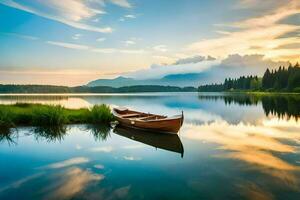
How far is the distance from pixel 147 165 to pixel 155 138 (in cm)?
617

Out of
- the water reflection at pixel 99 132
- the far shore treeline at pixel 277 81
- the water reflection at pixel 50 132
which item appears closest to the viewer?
the water reflection at pixel 50 132

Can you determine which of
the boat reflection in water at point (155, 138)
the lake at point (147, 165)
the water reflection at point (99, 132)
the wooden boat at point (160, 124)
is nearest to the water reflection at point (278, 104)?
the lake at point (147, 165)

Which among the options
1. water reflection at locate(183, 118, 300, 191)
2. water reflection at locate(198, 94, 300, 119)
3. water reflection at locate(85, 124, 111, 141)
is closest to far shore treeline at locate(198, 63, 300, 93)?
water reflection at locate(198, 94, 300, 119)

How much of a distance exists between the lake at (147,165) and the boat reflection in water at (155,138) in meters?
0.06

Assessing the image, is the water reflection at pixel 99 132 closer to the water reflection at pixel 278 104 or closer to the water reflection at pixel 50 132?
the water reflection at pixel 50 132

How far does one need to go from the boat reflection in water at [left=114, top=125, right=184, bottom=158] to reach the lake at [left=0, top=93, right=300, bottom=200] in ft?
0.18

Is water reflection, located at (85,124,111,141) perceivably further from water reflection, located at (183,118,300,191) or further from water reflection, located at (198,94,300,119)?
water reflection, located at (198,94,300,119)

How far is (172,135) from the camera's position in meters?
18.2

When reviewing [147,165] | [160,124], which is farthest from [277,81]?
[147,165]

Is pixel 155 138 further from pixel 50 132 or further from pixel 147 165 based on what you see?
pixel 50 132

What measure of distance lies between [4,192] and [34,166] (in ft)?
9.72

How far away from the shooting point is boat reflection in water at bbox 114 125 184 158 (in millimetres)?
14570

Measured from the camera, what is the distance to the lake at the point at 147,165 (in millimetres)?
8062

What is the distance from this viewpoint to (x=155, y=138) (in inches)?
680
